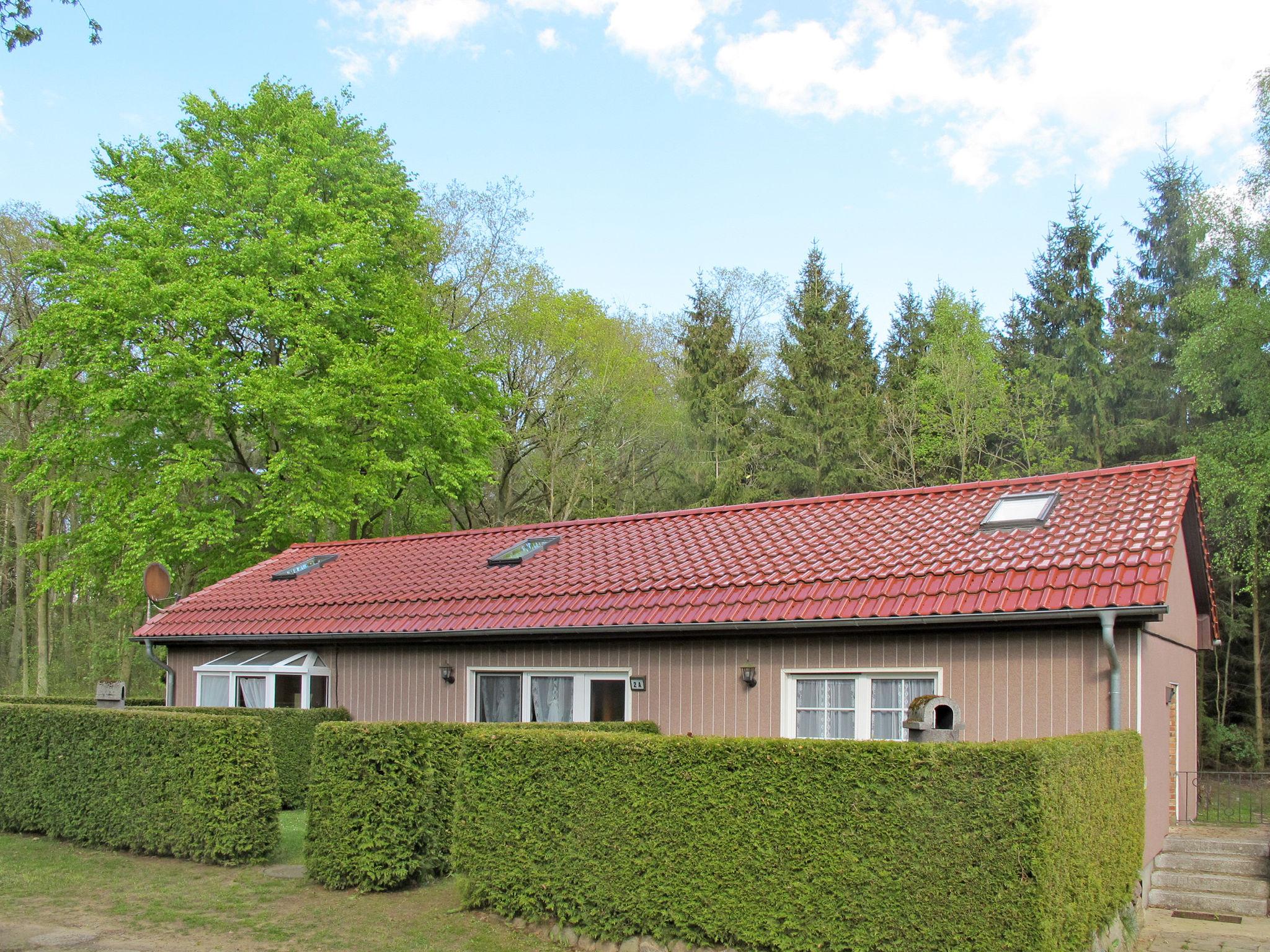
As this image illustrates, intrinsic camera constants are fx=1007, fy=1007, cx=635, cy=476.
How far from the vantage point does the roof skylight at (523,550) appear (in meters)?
15.1

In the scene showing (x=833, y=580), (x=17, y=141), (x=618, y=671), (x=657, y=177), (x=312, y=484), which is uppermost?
(x=657, y=177)

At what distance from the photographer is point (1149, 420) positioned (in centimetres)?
2816

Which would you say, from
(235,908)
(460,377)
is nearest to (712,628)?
(235,908)

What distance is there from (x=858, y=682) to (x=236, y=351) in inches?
693

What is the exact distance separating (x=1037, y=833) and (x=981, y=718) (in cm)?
408

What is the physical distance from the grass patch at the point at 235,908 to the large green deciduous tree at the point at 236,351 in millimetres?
11876

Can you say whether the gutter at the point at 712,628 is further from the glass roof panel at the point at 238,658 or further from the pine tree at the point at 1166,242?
the pine tree at the point at 1166,242

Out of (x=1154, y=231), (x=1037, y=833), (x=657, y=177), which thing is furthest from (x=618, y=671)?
(x=1154, y=231)

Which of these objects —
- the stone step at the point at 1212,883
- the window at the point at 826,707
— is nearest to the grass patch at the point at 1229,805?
the stone step at the point at 1212,883

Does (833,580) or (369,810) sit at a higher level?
(833,580)

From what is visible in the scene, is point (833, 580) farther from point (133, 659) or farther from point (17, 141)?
point (133, 659)

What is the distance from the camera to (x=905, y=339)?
37156 millimetres

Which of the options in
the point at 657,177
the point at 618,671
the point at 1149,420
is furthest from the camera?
the point at 1149,420

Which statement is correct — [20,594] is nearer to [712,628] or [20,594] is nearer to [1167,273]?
[712,628]
